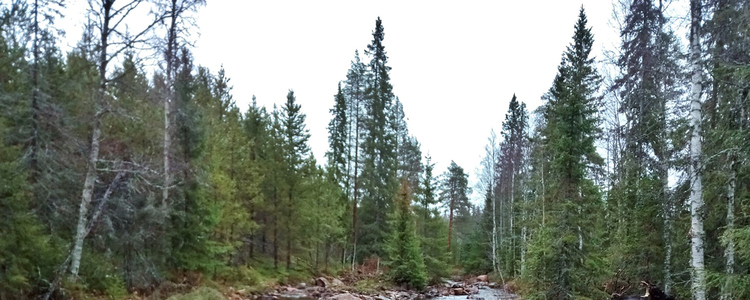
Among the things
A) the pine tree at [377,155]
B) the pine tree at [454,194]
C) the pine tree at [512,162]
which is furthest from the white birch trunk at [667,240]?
the pine tree at [454,194]

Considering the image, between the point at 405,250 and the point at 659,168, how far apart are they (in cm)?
1491

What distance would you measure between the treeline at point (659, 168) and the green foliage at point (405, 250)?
8.14 meters

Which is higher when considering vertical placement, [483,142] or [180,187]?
[483,142]

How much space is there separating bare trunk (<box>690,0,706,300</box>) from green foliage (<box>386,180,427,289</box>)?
1674 centimetres

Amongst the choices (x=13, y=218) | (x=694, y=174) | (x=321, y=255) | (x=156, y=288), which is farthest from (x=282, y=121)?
(x=694, y=174)

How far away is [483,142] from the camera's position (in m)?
36.5

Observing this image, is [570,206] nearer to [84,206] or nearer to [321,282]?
[84,206]

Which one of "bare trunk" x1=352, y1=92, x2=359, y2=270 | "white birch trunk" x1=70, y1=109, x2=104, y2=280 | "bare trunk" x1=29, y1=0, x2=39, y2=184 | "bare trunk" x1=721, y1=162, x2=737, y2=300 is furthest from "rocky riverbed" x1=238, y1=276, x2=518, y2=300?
"bare trunk" x1=721, y1=162, x2=737, y2=300

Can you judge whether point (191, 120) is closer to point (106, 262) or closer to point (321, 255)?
point (106, 262)

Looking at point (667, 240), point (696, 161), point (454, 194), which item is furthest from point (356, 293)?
point (454, 194)

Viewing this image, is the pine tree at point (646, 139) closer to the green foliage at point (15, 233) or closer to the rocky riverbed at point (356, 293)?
the rocky riverbed at point (356, 293)

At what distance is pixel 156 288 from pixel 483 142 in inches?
1101

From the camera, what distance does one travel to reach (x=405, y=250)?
83.5ft

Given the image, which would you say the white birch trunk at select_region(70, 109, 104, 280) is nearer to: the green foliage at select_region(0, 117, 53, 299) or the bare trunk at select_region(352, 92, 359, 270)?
the green foliage at select_region(0, 117, 53, 299)
